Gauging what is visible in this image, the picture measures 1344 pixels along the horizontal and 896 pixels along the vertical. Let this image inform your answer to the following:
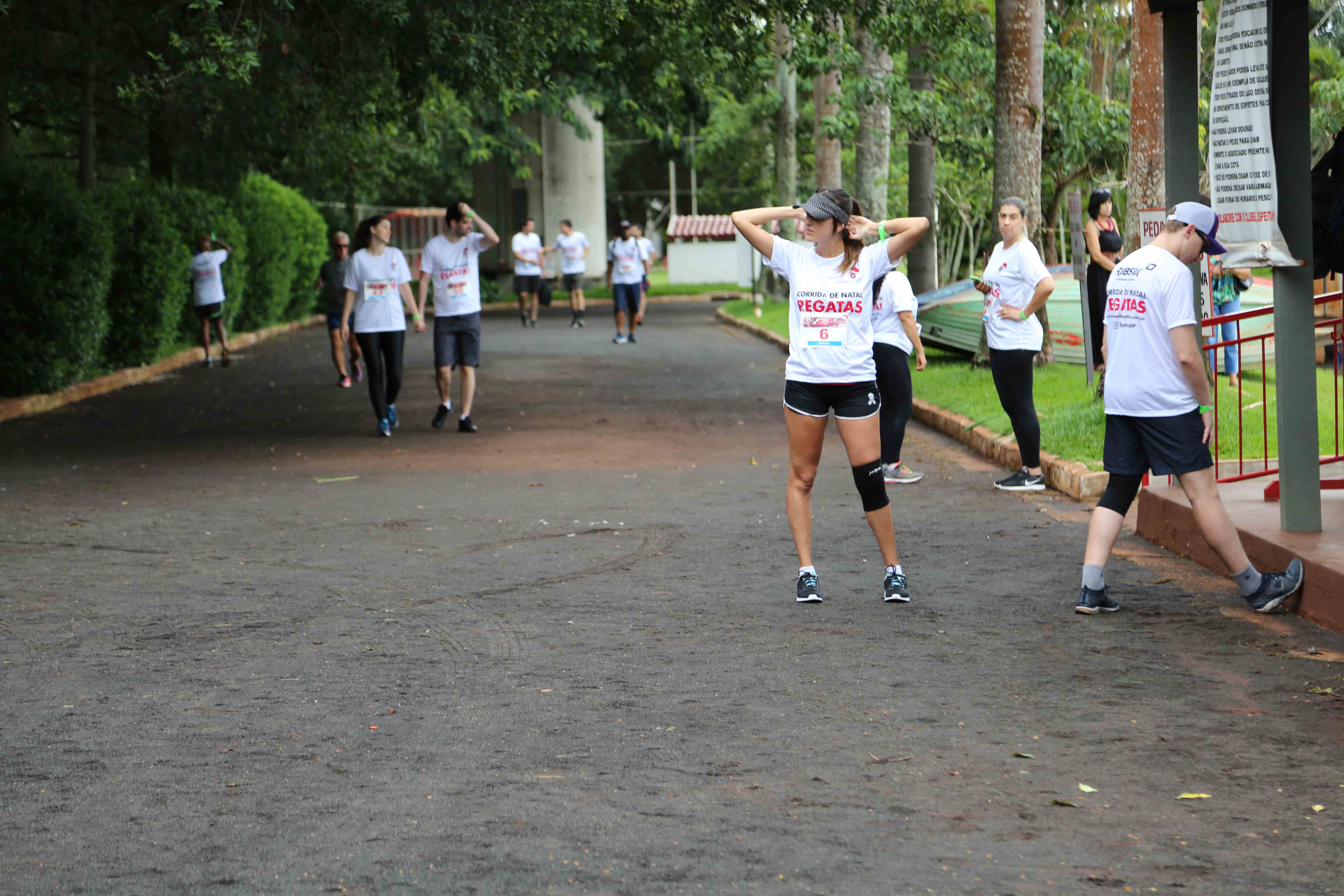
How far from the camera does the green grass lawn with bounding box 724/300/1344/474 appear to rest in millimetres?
10828

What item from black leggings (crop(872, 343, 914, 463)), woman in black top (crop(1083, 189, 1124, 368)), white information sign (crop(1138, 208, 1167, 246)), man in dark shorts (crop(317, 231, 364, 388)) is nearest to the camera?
black leggings (crop(872, 343, 914, 463))

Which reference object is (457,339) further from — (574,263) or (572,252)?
(574,263)

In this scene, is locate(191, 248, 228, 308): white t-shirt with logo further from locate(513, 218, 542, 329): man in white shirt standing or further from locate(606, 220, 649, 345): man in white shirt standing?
locate(513, 218, 542, 329): man in white shirt standing

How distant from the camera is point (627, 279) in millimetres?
24938

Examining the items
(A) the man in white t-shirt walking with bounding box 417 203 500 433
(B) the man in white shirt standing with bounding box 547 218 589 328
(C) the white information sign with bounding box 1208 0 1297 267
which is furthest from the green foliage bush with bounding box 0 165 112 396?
(B) the man in white shirt standing with bounding box 547 218 589 328

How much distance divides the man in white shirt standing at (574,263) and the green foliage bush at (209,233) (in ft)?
19.7

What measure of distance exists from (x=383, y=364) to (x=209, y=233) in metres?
10.5

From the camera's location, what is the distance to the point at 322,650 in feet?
20.1

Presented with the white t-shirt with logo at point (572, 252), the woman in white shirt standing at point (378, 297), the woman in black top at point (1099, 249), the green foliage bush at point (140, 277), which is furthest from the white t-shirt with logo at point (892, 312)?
the white t-shirt with logo at point (572, 252)

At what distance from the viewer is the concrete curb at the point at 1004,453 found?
9758 millimetres

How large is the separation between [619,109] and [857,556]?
3006 centimetres

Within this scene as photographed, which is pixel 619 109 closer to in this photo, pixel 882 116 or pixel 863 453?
pixel 882 116

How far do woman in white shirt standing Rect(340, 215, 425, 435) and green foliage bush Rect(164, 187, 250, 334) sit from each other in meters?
8.86

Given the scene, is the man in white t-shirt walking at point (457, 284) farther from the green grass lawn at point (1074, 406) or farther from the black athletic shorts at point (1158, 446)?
the black athletic shorts at point (1158, 446)
